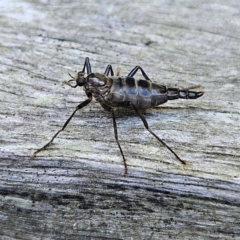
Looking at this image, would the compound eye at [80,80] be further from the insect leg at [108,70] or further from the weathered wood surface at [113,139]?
the insect leg at [108,70]

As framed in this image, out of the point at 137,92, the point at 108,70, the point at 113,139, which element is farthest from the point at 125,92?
the point at 113,139

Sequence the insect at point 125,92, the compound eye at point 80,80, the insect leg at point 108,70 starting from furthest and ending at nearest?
1. the insect leg at point 108,70
2. the compound eye at point 80,80
3. the insect at point 125,92

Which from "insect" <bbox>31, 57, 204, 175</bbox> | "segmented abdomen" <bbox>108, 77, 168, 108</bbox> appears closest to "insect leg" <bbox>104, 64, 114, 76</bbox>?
"insect" <bbox>31, 57, 204, 175</bbox>

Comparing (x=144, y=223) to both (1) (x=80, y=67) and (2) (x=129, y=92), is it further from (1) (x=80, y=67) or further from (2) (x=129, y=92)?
(1) (x=80, y=67)

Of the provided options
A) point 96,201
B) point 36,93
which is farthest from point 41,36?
point 96,201

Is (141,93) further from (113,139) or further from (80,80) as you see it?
(113,139)

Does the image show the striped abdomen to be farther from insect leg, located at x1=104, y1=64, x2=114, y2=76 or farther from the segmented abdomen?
insect leg, located at x1=104, y1=64, x2=114, y2=76

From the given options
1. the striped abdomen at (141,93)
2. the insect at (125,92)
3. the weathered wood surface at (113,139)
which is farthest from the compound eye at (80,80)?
the striped abdomen at (141,93)
